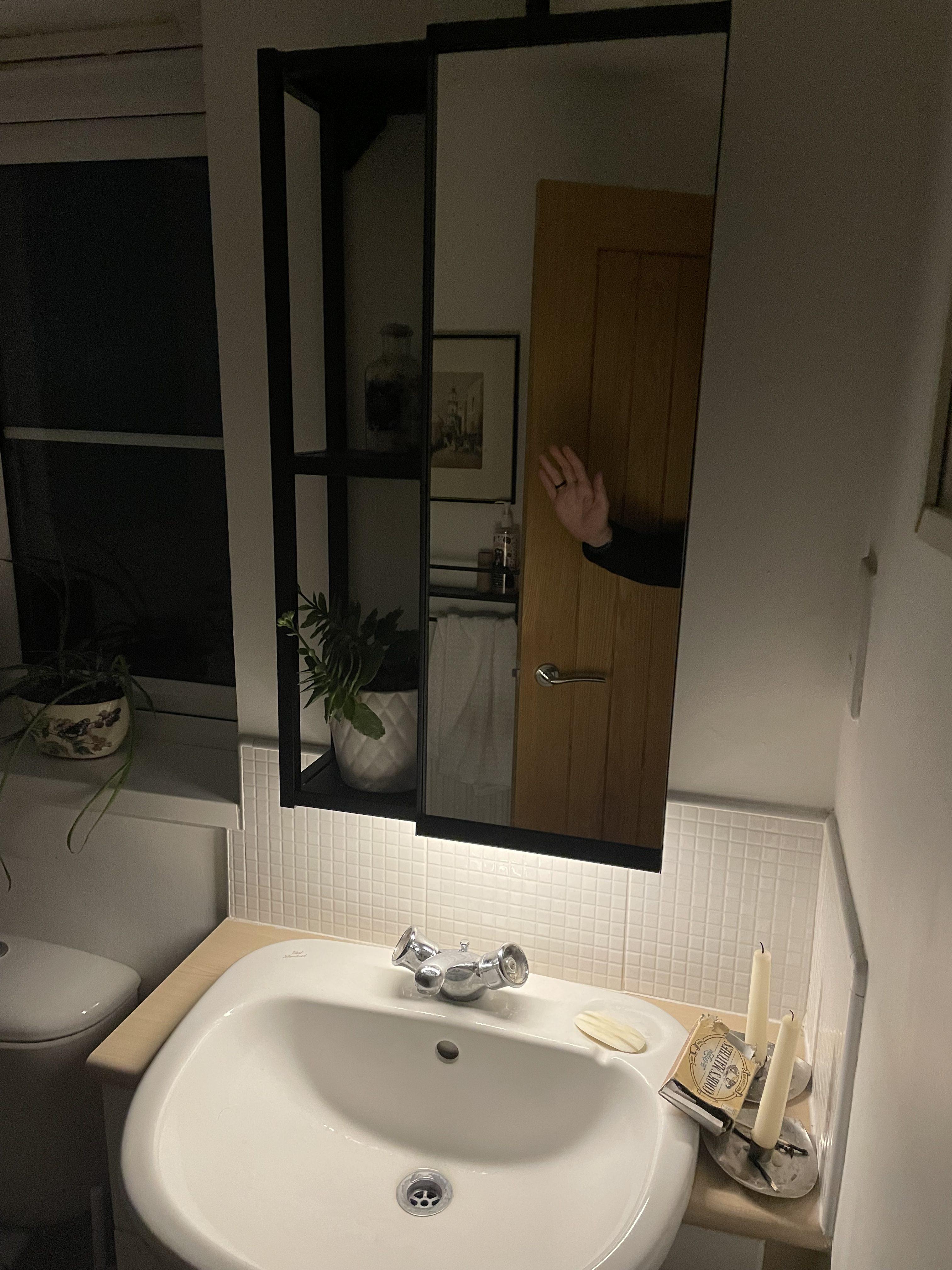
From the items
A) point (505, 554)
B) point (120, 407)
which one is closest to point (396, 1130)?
point (505, 554)

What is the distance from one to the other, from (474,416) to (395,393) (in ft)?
0.54

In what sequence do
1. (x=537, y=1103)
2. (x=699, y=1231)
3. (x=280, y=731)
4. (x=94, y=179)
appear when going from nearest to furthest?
1. (x=699, y=1231)
2. (x=537, y=1103)
3. (x=280, y=731)
4. (x=94, y=179)

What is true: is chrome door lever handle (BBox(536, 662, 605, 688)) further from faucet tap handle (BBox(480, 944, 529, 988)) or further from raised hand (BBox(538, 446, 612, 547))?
faucet tap handle (BBox(480, 944, 529, 988))

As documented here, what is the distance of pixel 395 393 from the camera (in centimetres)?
117

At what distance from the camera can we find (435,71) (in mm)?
992

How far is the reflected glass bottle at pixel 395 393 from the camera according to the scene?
1.17 m

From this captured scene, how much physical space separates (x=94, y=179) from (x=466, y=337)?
82cm

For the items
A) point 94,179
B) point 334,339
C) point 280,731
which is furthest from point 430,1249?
point 94,179

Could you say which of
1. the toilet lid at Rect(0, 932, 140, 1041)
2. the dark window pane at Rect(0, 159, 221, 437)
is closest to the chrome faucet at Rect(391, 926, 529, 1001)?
the toilet lid at Rect(0, 932, 140, 1041)

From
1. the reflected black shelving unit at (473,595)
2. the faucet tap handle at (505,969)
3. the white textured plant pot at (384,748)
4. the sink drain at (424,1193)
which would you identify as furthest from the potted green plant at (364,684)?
the sink drain at (424,1193)

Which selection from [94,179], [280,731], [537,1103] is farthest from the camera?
[94,179]

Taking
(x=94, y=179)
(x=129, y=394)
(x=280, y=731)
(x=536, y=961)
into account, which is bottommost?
(x=536, y=961)

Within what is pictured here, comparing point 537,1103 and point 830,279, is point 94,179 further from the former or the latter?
point 537,1103

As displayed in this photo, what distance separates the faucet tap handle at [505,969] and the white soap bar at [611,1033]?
0.08 m
